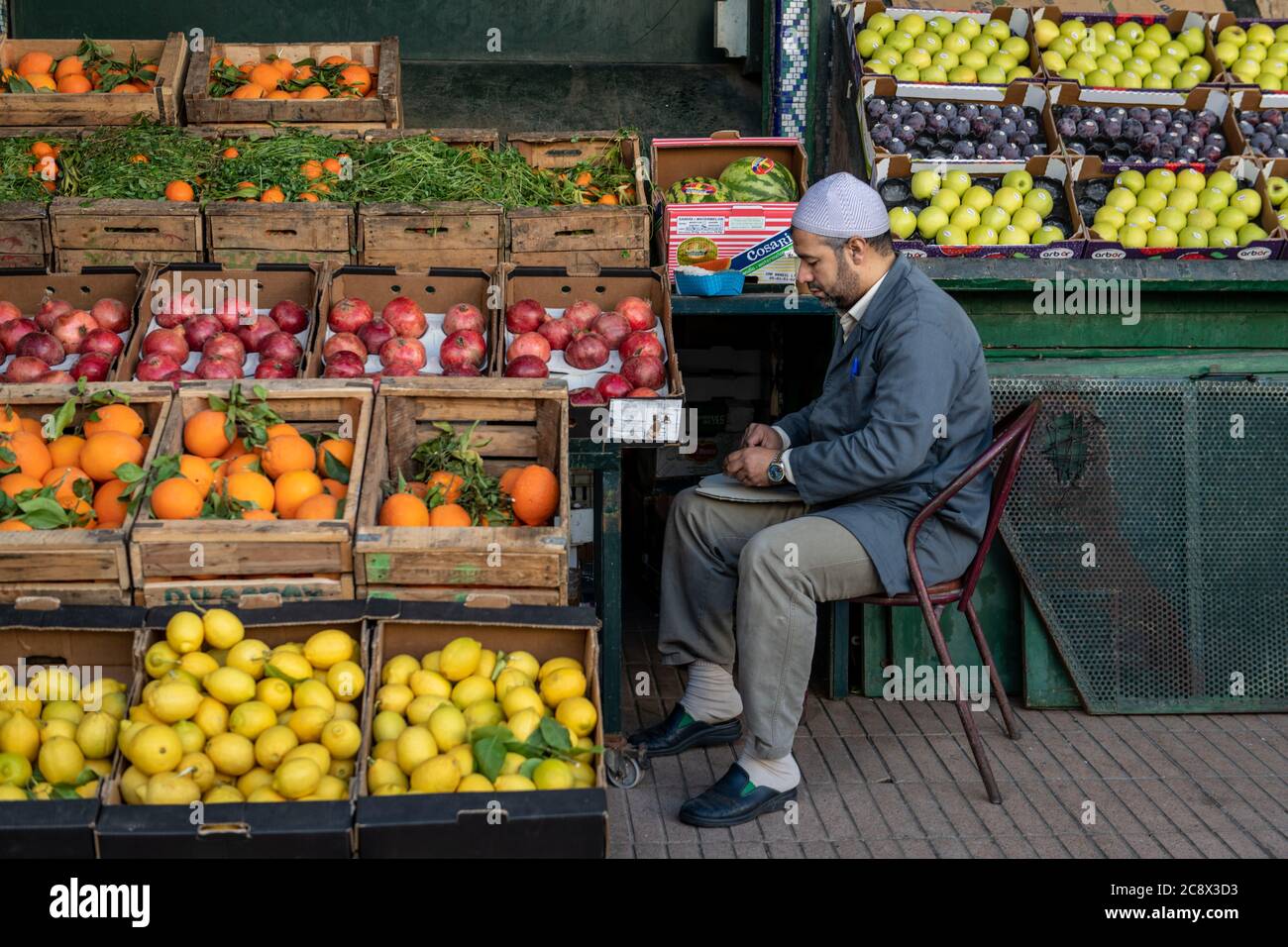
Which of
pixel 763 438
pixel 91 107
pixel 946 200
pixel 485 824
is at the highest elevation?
pixel 91 107

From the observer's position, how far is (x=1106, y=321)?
4914mm

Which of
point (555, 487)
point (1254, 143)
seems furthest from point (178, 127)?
point (1254, 143)

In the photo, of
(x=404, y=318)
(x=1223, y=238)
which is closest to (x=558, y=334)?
(x=404, y=318)

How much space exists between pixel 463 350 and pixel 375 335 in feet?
1.00

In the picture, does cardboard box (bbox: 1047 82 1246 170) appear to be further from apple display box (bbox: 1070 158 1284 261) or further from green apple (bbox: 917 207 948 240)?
green apple (bbox: 917 207 948 240)

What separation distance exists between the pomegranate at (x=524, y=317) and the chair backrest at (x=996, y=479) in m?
1.49

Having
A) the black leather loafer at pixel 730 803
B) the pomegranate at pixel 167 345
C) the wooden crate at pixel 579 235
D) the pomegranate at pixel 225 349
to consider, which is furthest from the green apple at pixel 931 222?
the pomegranate at pixel 167 345

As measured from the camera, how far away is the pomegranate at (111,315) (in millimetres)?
4336

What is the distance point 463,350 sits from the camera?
417cm

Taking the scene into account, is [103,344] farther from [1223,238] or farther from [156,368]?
[1223,238]

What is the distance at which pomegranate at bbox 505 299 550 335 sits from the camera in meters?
4.35

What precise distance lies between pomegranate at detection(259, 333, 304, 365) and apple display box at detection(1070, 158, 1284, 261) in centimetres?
309
